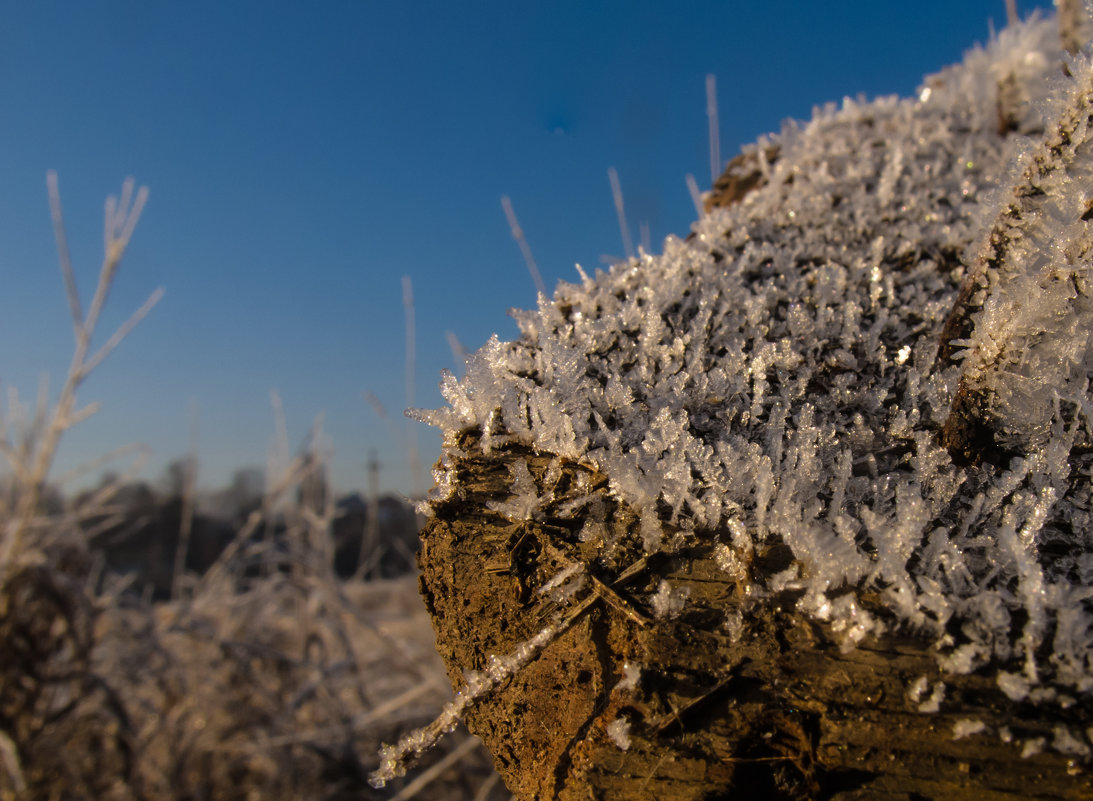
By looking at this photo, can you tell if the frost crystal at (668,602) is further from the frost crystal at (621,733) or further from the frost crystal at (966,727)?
the frost crystal at (966,727)

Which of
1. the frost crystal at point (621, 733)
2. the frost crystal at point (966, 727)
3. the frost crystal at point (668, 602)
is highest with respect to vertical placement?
the frost crystal at point (668, 602)

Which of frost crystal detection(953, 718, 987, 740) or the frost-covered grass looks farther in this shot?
the frost-covered grass

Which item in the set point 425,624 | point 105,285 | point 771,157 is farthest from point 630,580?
point 425,624

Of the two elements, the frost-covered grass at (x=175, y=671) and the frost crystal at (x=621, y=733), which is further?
the frost-covered grass at (x=175, y=671)

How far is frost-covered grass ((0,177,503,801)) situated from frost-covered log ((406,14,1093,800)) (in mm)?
2308

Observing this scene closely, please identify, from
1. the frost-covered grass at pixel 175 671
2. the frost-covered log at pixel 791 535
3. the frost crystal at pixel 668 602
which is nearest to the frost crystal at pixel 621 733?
the frost-covered log at pixel 791 535

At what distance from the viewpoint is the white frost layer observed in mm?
619

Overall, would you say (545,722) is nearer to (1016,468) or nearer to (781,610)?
(781,610)

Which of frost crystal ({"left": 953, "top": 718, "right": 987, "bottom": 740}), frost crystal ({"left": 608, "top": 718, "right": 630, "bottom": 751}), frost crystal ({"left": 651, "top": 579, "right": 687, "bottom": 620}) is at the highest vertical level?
frost crystal ({"left": 651, "top": 579, "right": 687, "bottom": 620})

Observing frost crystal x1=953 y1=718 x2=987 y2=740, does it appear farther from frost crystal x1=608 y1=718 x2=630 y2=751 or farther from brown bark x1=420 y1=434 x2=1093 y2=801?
frost crystal x1=608 y1=718 x2=630 y2=751

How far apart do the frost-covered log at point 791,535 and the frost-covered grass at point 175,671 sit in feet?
7.57

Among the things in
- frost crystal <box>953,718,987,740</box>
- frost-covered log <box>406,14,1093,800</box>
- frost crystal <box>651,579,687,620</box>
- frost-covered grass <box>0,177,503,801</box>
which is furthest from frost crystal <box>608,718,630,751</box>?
frost-covered grass <box>0,177,503,801</box>

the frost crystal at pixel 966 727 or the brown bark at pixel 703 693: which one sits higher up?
the brown bark at pixel 703 693

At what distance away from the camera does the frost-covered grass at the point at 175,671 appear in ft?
7.66
